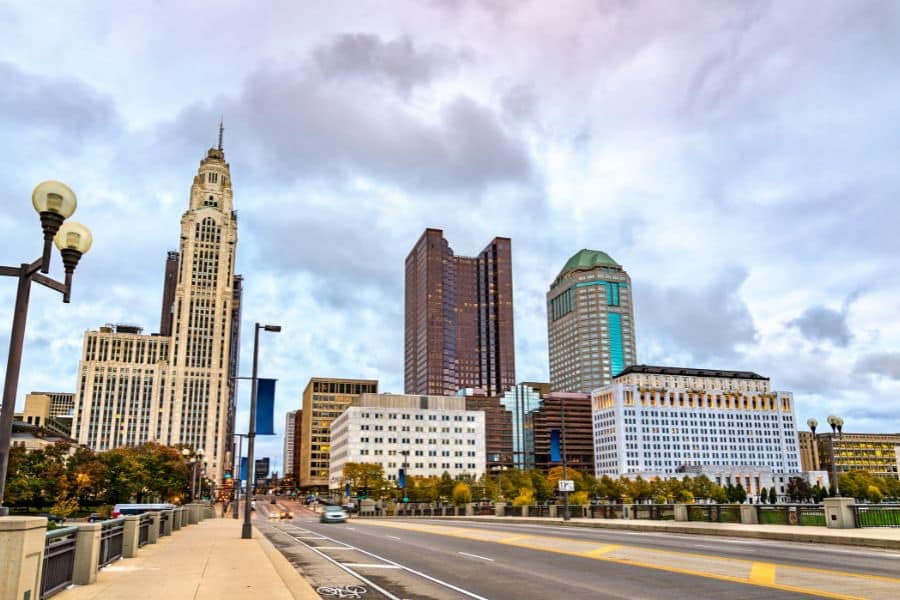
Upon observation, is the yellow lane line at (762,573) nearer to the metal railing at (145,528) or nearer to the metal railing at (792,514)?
the metal railing at (792,514)

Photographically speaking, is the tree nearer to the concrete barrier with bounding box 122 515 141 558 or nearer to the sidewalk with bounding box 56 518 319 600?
the sidewalk with bounding box 56 518 319 600

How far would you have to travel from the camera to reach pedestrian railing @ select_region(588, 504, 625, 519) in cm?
4600

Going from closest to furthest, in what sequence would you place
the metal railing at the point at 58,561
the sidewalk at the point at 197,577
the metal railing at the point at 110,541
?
the metal railing at the point at 58,561, the sidewalk at the point at 197,577, the metal railing at the point at 110,541

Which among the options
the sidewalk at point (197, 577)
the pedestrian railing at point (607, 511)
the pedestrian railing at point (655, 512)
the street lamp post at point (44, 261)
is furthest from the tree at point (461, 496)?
the street lamp post at point (44, 261)

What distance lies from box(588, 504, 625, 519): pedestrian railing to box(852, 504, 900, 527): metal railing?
690 inches

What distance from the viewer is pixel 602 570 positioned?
16781mm

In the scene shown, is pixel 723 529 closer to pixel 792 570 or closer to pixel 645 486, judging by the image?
pixel 792 570

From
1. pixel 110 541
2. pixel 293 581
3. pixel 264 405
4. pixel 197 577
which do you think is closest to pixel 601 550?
pixel 293 581

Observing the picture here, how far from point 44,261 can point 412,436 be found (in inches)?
7070

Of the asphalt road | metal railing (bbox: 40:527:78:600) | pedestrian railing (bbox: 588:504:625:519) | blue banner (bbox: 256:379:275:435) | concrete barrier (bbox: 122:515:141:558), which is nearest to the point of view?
metal railing (bbox: 40:527:78:600)

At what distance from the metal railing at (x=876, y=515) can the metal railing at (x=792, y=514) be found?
1.75 m

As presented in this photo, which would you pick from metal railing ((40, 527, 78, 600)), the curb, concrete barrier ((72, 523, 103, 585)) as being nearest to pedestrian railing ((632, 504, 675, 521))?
the curb

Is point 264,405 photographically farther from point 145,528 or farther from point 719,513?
point 719,513

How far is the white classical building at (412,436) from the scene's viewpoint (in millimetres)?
181125
